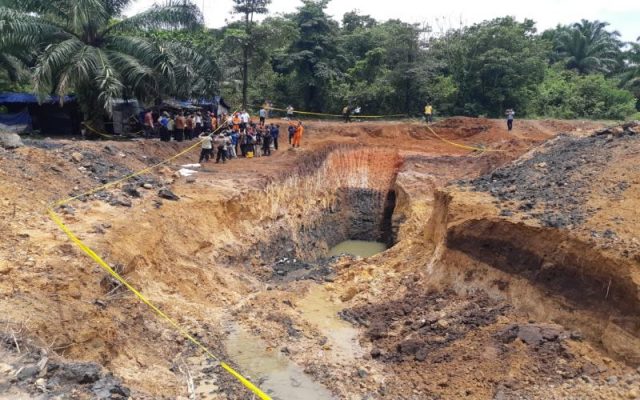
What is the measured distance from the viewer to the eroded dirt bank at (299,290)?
8.79 meters

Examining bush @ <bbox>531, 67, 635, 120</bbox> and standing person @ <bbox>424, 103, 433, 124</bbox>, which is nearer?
standing person @ <bbox>424, 103, 433, 124</bbox>

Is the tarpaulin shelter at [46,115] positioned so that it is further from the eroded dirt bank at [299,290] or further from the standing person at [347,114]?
the standing person at [347,114]

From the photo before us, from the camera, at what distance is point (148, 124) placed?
2173 centimetres

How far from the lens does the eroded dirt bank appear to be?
8.79 meters

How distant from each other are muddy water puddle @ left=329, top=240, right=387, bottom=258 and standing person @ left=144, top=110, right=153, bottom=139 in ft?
30.5

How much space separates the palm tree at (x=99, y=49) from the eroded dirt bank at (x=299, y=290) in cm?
262

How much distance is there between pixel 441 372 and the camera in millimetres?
10547

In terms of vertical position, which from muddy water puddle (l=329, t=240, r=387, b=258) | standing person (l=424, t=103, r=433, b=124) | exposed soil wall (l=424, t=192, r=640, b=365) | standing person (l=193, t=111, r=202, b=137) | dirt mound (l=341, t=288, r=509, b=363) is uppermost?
standing person (l=424, t=103, r=433, b=124)

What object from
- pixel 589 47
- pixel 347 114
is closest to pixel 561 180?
pixel 347 114

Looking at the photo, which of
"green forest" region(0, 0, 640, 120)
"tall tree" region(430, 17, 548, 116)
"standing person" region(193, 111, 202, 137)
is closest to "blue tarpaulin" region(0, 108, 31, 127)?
"green forest" region(0, 0, 640, 120)

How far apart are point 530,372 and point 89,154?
1377 cm

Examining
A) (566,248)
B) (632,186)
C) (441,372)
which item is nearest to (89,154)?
(441,372)

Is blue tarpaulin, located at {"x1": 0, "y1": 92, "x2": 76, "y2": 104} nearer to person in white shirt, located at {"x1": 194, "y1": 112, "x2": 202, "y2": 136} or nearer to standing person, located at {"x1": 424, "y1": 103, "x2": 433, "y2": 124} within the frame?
person in white shirt, located at {"x1": 194, "y1": 112, "x2": 202, "y2": 136}

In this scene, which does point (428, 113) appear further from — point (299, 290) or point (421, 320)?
point (421, 320)
